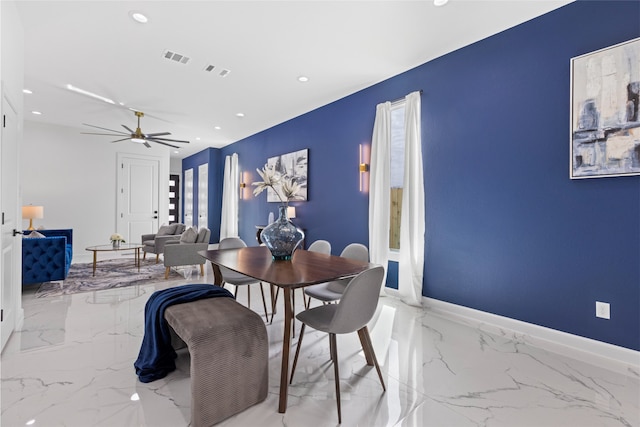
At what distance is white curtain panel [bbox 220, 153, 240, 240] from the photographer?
24.5 ft

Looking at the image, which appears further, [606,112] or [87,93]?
[87,93]

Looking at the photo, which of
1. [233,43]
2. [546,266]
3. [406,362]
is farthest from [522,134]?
[233,43]

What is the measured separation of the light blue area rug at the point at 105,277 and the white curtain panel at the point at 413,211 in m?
3.58

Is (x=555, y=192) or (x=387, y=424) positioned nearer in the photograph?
(x=387, y=424)

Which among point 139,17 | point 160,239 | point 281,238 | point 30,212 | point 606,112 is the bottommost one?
point 160,239

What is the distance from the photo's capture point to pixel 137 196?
24.6ft

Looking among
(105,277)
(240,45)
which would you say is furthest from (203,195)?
(240,45)

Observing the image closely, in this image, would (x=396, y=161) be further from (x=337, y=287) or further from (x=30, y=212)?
(x=30, y=212)

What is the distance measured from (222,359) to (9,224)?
231 centimetres

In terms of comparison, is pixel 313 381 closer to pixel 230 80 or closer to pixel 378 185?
pixel 378 185

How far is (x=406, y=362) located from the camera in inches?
87.1

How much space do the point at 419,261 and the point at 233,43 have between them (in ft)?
10.3

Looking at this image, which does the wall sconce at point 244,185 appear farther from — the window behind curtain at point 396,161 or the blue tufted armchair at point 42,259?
the window behind curtain at point 396,161

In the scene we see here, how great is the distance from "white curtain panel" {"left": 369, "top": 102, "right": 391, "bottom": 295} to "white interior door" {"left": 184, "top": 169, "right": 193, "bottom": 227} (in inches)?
287
